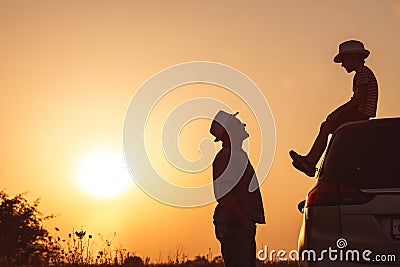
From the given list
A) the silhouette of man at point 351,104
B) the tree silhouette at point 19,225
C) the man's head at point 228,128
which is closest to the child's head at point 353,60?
the silhouette of man at point 351,104

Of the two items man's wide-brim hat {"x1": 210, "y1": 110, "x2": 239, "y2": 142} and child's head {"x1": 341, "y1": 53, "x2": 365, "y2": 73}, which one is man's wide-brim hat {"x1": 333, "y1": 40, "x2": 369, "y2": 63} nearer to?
child's head {"x1": 341, "y1": 53, "x2": 365, "y2": 73}

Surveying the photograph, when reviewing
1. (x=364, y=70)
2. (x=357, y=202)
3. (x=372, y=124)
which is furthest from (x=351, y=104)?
(x=357, y=202)

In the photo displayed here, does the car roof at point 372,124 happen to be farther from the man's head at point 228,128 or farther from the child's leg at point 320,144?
the child's leg at point 320,144

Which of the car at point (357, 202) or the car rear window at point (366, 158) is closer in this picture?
the car at point (357, 202)

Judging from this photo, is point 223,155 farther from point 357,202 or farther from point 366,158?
point 357,202

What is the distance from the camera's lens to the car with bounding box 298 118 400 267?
7.57 m

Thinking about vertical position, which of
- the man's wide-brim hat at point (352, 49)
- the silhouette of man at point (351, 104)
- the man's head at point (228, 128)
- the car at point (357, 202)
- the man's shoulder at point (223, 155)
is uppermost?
the man's wide-brim hat at point (352, 49)

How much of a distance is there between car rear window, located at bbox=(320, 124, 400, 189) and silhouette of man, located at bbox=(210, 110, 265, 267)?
1418mm

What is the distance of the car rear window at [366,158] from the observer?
25.3ft

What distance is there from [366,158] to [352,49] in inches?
165

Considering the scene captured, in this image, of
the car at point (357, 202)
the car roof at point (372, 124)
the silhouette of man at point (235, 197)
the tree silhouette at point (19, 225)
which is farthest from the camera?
the tree silhouette at point (19, 225)

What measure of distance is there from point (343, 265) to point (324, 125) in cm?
414

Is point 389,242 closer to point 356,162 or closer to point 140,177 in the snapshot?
point 356,162

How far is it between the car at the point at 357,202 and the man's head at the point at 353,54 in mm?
3758
